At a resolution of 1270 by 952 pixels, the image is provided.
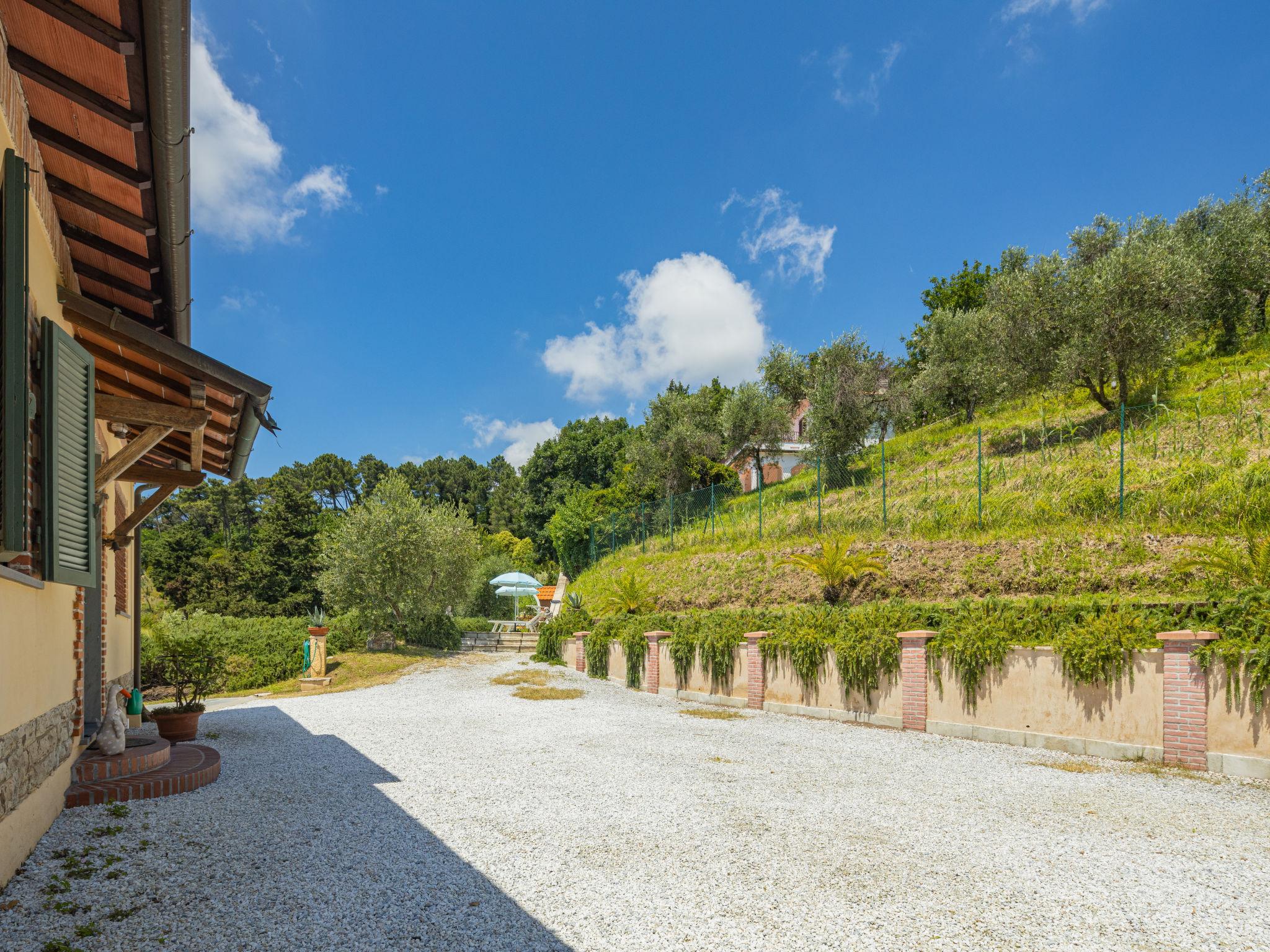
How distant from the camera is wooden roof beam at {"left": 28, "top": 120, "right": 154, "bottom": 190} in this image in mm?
4145

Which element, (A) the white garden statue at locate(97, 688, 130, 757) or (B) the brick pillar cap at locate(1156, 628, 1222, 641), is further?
(B) the brick pillar cap at locate(1156, 628, 1222, 641)

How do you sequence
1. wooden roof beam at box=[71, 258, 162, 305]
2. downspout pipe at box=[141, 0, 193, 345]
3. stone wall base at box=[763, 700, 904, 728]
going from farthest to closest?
stone wall base at box=[763, 700, 904, 728] < wooden roof beam at box=[71, 258, 162, 305] < downspout pipe at box=[141, 0, 193, 345]

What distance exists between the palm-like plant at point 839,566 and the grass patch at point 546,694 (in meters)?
5.51

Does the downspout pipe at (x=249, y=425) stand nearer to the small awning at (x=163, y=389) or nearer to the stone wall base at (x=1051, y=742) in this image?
the small awning at (x=163, y=389)

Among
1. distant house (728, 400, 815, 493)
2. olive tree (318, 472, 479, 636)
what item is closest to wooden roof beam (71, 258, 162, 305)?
olive tree (318, 472, 479, 636)

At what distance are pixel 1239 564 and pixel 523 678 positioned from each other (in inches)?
571

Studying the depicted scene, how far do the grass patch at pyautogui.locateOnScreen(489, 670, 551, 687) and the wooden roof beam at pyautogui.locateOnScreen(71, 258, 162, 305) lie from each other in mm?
12871

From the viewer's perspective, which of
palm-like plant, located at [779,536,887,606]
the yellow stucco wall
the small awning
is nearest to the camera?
the small awning

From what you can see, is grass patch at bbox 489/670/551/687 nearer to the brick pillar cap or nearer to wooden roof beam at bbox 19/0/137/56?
the brick pillar cap

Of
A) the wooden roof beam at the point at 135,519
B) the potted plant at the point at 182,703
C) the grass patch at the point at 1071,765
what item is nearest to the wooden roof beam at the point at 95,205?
the wooden roof beam at the point at 135,519

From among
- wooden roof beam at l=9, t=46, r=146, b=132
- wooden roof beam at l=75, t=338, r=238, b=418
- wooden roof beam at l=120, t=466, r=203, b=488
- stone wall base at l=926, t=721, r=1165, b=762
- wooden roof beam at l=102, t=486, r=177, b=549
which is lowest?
stone wall base at l=926, t=721, r=1165, b=762

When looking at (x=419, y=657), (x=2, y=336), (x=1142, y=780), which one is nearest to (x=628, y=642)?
(x=419, y=657)

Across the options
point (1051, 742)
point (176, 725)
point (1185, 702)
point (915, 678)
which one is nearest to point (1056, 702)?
point (1051, 742)

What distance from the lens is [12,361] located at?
345 cm
